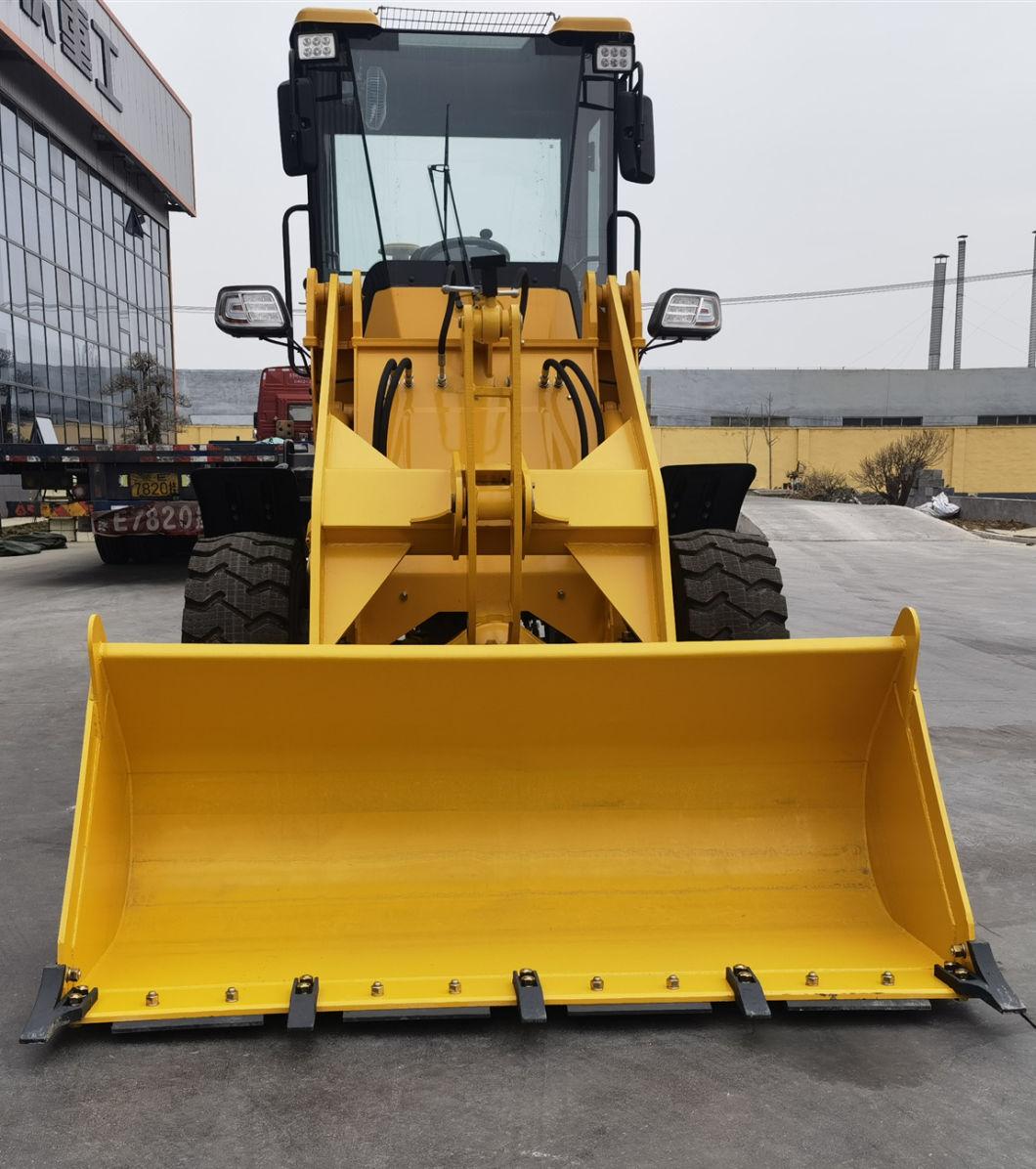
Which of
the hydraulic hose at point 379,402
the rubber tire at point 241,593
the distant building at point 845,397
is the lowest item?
the rubber tire at point 241,593

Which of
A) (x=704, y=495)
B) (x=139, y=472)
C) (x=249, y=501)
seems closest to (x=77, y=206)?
(x=139, y=472)

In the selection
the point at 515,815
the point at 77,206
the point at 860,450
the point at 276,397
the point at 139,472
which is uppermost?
the point at 77,206

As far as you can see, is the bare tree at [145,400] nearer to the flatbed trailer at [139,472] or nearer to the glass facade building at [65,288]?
the glass facade building at [65,288]

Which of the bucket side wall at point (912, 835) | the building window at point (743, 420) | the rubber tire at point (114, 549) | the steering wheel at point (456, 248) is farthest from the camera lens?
the building window at point (743, 420)

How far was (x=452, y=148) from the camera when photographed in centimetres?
480

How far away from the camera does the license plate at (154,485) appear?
1114 centimetres

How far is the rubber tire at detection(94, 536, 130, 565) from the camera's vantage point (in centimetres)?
1365

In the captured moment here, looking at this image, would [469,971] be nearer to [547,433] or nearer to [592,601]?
[592,601]

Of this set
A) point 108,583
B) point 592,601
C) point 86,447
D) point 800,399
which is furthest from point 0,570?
point 800,399

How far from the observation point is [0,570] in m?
13.8

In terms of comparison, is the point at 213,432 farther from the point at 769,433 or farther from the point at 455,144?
the point at 455,144

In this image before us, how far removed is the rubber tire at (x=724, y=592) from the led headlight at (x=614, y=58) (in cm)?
240

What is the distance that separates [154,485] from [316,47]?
7.36 meters

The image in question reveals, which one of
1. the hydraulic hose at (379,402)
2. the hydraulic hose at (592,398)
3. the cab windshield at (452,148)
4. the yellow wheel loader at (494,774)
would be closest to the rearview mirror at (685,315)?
the yellow wheel loader at (494,774)
